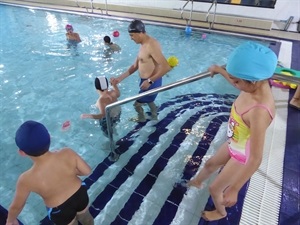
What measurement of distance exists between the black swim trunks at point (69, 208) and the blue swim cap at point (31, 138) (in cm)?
Result: 60

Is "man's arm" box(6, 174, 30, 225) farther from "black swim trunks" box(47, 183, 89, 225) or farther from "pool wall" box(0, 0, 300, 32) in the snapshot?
"pool wall" box(0, 0, 300, 32)

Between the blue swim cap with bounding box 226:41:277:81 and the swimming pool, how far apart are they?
1.85 metres

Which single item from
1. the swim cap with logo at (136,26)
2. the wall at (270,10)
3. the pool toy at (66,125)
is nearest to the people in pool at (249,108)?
the swim cap with logo at (136,26)

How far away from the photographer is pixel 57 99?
215 inches

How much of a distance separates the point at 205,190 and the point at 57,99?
4014 millimetres

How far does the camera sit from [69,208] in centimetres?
210

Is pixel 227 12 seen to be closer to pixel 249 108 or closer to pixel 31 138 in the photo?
pixel 249 108

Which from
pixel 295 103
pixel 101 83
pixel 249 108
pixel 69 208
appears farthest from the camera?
pixel 295 103

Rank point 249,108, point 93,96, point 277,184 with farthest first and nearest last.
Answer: point 93,96, point 277,184, point 249,108

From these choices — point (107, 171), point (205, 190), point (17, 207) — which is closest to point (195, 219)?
point (205, 190)

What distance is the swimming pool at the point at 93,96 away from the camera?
3.26 metres

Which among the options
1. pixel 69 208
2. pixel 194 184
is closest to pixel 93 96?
pixel 194 184

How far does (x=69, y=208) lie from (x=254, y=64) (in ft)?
6.11

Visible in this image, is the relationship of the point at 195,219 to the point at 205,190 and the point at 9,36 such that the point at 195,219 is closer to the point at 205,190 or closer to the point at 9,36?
the point at 205,190
